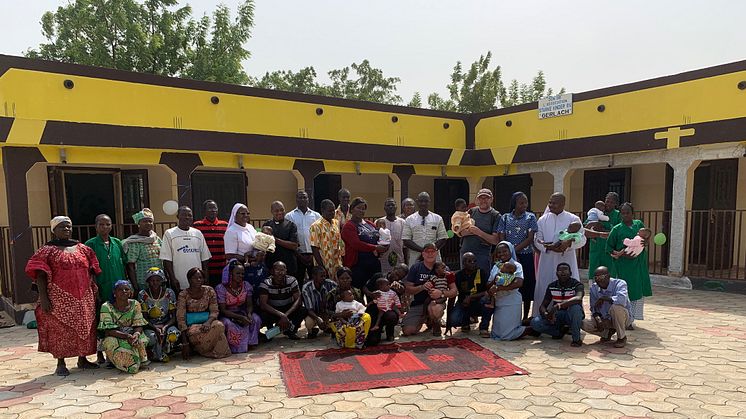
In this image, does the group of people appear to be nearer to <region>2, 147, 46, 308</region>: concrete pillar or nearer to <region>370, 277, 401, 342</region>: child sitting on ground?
<region>370, 277, 401, 342</region>: child sitting on ground

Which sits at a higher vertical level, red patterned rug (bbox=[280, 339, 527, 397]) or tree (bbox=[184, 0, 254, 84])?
tree (bbox=[184, 0, 254, 84])

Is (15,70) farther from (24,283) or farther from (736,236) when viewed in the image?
(736,236)

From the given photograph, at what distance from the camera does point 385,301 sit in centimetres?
466

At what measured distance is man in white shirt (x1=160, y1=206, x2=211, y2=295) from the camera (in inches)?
175

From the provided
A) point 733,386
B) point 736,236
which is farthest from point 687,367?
point 736,236

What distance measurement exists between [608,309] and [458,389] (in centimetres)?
208

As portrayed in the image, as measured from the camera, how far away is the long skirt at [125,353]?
155 inches

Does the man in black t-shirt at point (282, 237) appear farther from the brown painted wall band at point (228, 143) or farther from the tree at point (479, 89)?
the tree at point (479, 89)

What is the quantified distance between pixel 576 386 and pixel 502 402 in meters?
0.72

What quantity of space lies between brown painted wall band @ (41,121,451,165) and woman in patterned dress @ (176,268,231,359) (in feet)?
11.2

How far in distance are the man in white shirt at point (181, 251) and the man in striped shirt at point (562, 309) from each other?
12.1 feet

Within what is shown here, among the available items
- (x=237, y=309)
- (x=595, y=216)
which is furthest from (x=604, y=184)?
(x=237, y=309)

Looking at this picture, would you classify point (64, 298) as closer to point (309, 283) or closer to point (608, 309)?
point (309, 283)

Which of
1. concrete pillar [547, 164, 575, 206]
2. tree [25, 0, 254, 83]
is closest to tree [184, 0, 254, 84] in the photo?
tree [25, 0, 254, 83]
